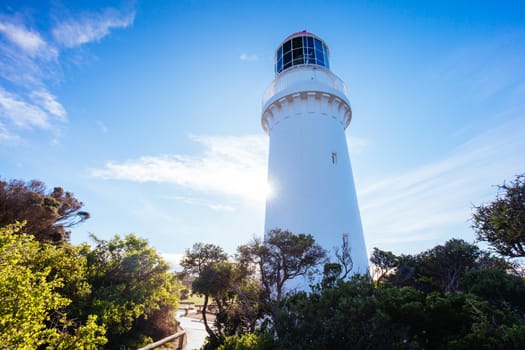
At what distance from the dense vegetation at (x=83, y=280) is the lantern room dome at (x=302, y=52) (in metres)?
12.3

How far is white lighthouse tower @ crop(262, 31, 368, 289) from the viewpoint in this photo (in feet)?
34.2

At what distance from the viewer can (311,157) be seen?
11.4m

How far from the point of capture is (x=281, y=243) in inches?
297

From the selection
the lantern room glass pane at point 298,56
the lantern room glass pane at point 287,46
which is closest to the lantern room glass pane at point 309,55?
the lantern room glass pane at point 298,56

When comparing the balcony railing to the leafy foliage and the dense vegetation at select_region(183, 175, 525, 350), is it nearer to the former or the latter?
the leafy foliage

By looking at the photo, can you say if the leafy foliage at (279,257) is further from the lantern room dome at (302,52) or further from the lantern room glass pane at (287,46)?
the lantern room glass pane at (287,46)

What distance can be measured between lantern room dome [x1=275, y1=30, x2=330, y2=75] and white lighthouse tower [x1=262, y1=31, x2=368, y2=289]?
58mm

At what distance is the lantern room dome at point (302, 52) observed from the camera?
13.7 meters

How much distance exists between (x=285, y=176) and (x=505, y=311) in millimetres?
8029

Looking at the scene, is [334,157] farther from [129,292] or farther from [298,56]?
[129,292]

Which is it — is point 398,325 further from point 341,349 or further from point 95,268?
point 95,268

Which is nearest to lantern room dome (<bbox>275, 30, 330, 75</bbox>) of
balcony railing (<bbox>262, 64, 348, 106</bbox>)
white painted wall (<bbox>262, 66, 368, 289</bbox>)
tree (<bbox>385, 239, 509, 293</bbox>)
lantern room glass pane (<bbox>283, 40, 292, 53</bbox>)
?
lantern room glass pane (<bbox>283, 40, 292, 53</bbox>)

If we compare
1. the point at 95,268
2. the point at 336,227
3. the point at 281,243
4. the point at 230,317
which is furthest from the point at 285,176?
the point at 95,268

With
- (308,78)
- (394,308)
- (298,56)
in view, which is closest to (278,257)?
(394,308)
